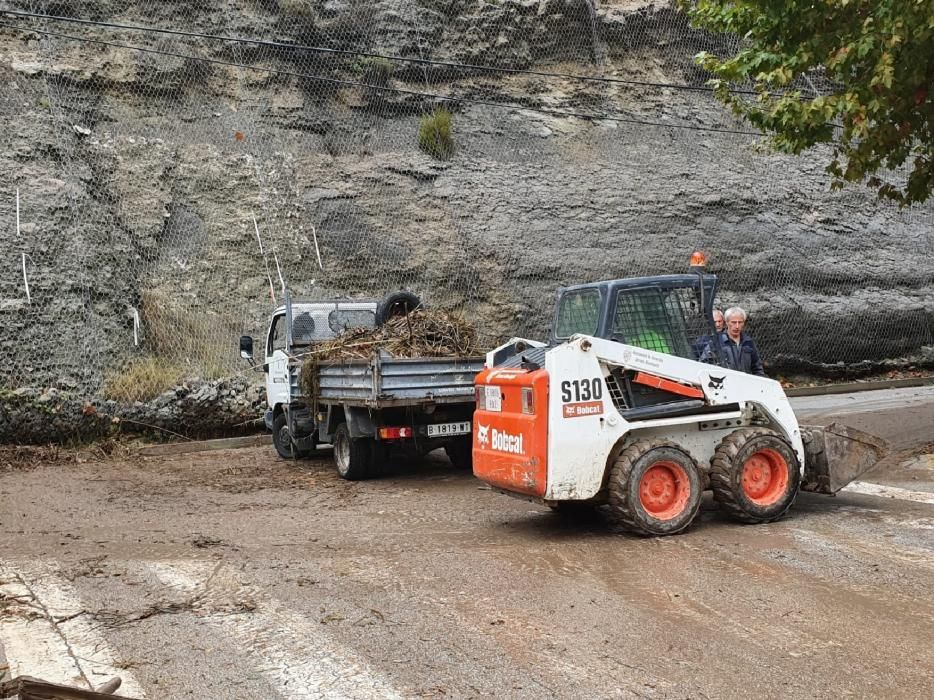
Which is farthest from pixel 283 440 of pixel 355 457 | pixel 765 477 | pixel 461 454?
pixel 765 477

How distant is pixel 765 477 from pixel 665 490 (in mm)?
960

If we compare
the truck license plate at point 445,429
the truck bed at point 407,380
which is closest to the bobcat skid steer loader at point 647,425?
the truck bed at point 407,380

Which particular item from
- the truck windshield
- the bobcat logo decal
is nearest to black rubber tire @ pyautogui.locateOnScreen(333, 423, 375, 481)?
the bobcat logo decal

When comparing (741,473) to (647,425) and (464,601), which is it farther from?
(464,601)

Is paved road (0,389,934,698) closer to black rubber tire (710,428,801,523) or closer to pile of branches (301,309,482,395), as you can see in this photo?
black rubber tire (710,428,801,523)

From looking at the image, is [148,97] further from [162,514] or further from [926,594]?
[926,594]

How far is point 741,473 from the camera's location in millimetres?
8016

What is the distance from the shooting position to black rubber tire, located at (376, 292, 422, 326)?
43.3 ft

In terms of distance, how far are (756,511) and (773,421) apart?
0.83 m

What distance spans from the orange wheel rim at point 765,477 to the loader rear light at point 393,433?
4.30 metres

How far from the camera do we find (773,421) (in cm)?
838

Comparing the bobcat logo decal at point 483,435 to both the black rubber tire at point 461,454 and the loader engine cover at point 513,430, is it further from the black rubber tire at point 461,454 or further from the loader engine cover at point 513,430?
the black rubber tire at point 461,454

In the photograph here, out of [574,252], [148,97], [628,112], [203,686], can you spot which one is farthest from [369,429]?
[628,112]

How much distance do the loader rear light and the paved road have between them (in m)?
1.12
